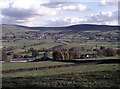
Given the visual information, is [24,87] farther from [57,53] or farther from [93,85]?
[57,53]

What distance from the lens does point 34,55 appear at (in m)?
92.6

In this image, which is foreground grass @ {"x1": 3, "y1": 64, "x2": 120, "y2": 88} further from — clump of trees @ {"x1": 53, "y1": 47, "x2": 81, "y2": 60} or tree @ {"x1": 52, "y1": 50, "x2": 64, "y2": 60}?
clump of trees @ {"x1": 53, "y1": 47, "x2": 81, "y2": 60}

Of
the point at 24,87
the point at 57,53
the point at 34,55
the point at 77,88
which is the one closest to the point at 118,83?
the point at 77,88

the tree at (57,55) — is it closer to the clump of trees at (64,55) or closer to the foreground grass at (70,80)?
the clump of trees at (64,55)

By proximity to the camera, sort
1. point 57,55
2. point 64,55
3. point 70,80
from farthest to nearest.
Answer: point 64,55
point 57,55
point 70,80

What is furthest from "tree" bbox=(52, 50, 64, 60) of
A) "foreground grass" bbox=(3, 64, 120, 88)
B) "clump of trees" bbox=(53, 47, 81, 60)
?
"foreground grass" bbox=(3, 64, 120, 88)

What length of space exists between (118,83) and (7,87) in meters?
8.74

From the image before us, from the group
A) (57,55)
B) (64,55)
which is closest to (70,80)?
(57,55)

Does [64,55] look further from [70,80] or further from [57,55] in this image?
[70,80]

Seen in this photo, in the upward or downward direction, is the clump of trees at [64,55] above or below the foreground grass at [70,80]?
below

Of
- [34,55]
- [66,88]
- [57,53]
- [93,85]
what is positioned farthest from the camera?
[34,55]

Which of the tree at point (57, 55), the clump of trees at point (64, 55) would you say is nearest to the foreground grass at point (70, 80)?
the tree at point (57, 55)

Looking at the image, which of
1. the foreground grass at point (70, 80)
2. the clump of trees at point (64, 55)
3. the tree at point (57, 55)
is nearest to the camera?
the foreground grass at point (70, 80)

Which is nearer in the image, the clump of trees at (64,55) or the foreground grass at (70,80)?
the foreground grass at (70,80)
